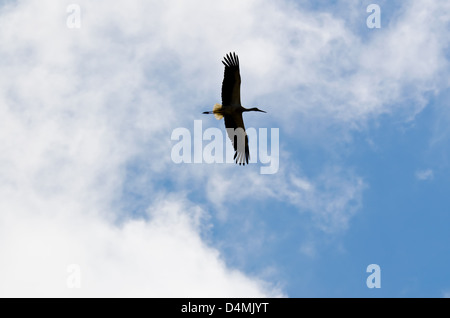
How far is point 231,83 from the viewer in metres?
26.5

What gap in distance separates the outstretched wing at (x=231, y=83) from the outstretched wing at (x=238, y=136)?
955 mm

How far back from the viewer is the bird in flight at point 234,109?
2617 centimetres

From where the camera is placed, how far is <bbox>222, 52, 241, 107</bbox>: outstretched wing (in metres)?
26.1

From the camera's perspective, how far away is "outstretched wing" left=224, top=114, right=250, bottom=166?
27.9 meters

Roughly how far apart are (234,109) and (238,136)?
1.46 metres

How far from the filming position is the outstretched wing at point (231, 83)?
26.1 meters

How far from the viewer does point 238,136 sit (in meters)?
28.2

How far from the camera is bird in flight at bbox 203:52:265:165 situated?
26.2 m
